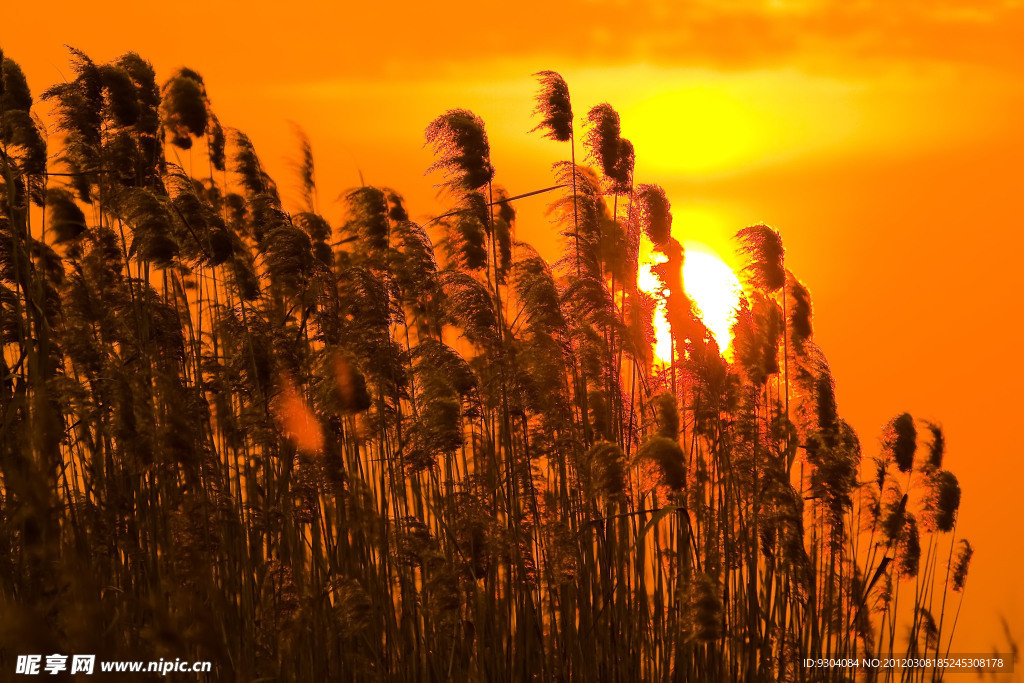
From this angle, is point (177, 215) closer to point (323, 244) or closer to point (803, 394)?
point (323, 244)

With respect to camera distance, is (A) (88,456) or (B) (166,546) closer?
(B) (166,546)

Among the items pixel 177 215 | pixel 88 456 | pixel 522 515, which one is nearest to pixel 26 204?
pixel 177 215

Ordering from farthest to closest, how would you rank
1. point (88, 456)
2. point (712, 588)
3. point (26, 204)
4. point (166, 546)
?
point (88, 456)
point (26, 204)
point (166, 546)
point (712, 588)

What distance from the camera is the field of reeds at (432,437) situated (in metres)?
3.47

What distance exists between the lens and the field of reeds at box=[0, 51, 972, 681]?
3.47 metres

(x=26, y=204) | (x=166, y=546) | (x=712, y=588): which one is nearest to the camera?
(x=712, y=588)

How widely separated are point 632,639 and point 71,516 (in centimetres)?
210

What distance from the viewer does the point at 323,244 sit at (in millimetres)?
4387

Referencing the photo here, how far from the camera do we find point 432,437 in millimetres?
3482

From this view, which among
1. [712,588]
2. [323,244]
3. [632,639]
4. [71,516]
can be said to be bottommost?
[632,639]

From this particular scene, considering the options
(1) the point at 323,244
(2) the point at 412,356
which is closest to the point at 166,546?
(2) the point at 412,356

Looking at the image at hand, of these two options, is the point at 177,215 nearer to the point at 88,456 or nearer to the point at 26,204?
the point at 26,204

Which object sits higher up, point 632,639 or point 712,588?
point 712,588

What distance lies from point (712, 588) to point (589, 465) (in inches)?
32.4
